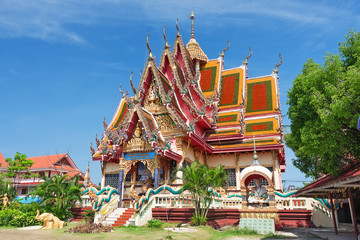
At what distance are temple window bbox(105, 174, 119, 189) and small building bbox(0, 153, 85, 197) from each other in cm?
1604

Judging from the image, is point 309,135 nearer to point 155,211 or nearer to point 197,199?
point 197,199

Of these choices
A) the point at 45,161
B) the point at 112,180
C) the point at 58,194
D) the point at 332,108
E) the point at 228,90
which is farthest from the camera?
the point at 45,161

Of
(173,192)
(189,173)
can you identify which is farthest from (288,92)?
(173,192)

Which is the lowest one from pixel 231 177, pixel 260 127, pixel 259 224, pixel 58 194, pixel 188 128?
pixel 259 224

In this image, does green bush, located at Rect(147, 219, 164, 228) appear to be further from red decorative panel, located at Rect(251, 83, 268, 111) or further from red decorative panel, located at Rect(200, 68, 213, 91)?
red decorative panel, located at Rect(200, 68, 213, 91)

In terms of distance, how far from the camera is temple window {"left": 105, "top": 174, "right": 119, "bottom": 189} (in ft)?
57.8

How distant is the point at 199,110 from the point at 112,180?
23.0ft

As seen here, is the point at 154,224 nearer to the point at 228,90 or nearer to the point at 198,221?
the point at 198,221

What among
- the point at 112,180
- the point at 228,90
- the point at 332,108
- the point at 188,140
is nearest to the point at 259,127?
the point at 228,90

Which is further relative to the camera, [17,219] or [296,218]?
[296,218]

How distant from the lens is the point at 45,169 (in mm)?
32406

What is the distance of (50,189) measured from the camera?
1334 cm

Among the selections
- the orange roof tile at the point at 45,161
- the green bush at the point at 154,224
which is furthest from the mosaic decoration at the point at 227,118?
the orange roof tile at the point at 45,161

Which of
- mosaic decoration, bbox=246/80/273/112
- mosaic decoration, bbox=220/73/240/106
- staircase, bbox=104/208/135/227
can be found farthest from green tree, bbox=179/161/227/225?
mosaic decoration, bbox=246/80/273/112
